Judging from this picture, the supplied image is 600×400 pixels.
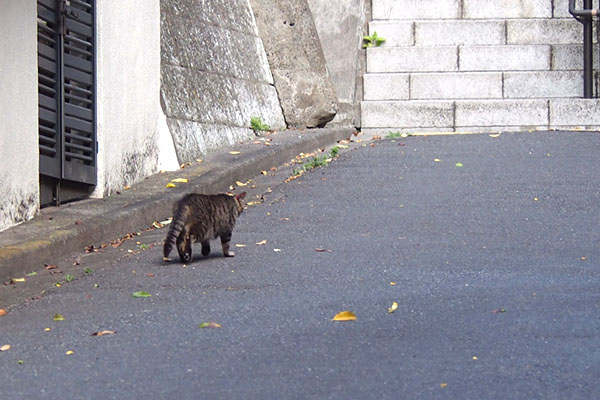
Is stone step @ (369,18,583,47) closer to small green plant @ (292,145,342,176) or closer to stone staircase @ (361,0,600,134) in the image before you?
stone staircase @ (361,0,600,134)

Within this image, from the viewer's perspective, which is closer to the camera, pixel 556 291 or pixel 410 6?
pixel 556 291

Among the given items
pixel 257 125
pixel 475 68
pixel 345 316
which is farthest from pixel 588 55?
pixel 345 316

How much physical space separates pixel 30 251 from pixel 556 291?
3.19m

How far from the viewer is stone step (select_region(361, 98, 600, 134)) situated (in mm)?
15586

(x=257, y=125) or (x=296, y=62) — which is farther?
(x=296, y=62)

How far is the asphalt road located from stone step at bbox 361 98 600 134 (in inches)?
236

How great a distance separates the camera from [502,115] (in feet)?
51.2

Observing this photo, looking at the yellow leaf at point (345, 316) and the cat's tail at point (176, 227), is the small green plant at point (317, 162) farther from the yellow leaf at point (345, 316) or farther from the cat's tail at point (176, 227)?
the yellow leaf at point (345, 316)

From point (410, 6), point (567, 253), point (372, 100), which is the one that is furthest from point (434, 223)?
point (410, 6)

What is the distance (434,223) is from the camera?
27.2ft

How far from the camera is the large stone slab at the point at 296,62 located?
48.6 ft

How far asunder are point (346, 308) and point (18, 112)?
3.33 meters

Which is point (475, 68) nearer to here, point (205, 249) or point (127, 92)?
point (127, 92)

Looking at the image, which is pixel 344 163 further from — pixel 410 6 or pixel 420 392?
pixel 420 392
